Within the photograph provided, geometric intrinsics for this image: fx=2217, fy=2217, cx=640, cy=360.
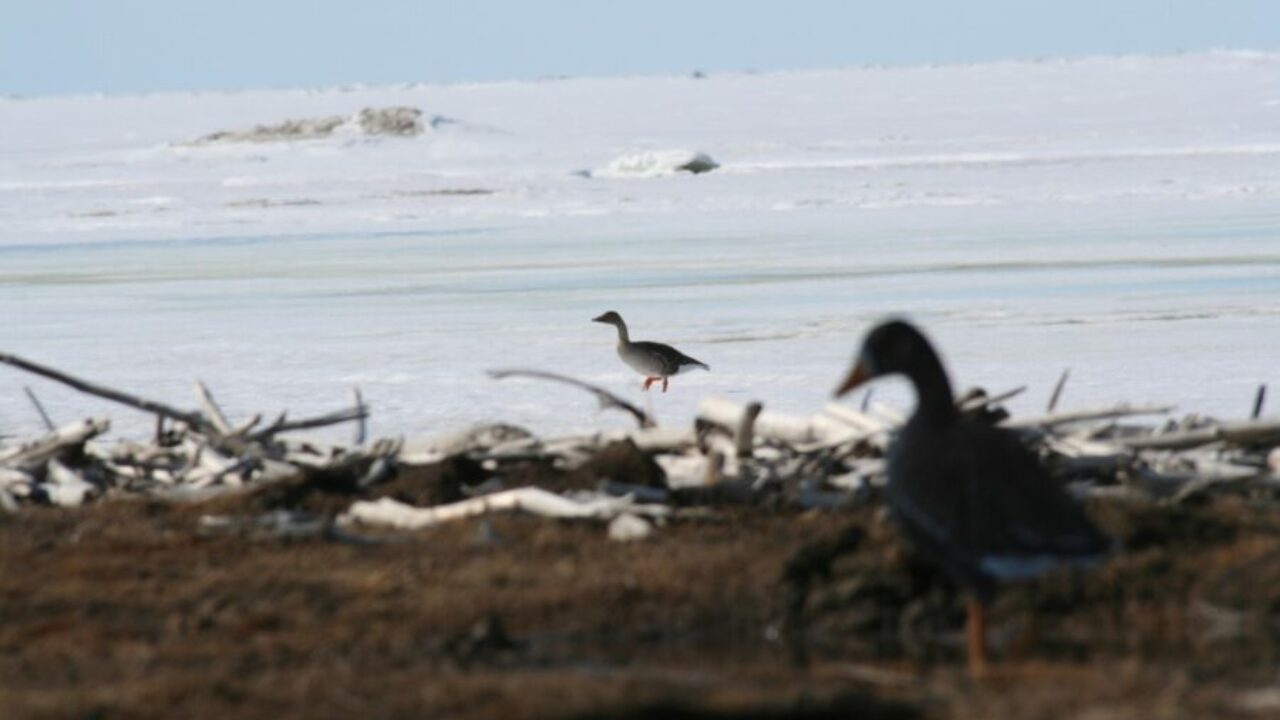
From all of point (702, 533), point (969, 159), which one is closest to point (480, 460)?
point (702, 533)

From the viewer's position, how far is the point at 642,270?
2069 cm

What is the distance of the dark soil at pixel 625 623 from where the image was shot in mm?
4832

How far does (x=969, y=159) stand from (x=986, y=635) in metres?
38.6

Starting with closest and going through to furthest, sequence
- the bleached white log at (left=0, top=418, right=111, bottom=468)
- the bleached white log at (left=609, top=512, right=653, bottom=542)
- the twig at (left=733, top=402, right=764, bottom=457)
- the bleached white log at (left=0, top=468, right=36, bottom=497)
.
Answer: the bleached white log at (left=609, top=512, right=653, bottom=542)
the twig at (left=733, top=402, right=764, bottom=457)
the bleached white log at (left=0, top=468, right=36, bottom=497)
the bleached white log at (left=0, top=418, right=111, bottom=468)

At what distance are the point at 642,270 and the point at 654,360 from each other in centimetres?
818

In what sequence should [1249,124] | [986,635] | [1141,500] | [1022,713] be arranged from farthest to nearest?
[1249,124] → [1141,500] → [986,635] → [1022,713]

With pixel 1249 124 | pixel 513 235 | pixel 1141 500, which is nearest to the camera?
pixel 1141 500

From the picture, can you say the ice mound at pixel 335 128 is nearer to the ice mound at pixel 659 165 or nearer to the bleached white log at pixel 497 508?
the ice mound at pixel 659 165

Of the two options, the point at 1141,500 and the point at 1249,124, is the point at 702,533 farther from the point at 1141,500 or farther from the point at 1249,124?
the point at 1249,124

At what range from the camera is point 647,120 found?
72.4m

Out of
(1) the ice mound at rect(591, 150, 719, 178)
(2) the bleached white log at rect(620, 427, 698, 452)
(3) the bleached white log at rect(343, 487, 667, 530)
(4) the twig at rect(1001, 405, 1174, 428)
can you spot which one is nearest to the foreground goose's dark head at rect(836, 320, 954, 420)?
(3) the bleached white log at rect(343, 487, 667, 530)

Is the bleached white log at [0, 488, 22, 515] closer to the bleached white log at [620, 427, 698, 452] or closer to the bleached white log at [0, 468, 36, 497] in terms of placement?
the bleached white log at [0, 468, 36, 497]

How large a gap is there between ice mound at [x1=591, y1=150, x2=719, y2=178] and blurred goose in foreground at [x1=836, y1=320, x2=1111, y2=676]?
37.2 m

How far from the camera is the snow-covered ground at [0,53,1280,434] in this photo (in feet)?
42.2
